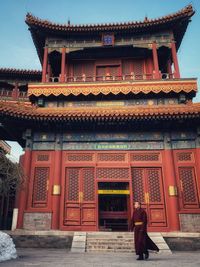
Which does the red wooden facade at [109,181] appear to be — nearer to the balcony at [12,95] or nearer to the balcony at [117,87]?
the balcony at [117,87]

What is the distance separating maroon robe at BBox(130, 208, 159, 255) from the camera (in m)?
6.57

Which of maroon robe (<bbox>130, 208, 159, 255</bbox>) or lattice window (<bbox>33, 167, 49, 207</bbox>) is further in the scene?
lattice window (<bbox>33, 167, 49, 207</bbox>)

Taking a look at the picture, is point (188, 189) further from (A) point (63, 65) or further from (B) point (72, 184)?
(A) point (63, 65)

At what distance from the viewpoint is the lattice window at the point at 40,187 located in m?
10.4

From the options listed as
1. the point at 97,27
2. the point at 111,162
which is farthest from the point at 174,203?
the point at 97,27

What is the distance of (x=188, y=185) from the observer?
1041cm

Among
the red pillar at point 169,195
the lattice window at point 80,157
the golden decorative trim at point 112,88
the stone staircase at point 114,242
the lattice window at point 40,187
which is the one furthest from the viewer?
the golden decorative trim at point 112,88

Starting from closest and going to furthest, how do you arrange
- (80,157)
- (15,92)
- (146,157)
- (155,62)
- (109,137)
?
(146,157) → (80,157) → (109,137) → (155,62) → (15,92)

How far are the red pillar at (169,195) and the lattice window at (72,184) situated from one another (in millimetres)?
3791

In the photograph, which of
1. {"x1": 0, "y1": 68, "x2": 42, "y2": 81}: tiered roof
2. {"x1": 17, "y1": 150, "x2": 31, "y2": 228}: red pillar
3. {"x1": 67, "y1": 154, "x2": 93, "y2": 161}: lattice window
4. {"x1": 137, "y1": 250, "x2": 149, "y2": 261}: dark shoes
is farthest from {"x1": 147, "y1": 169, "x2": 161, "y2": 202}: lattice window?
{"x1": 0, "y1": 68, "x2": 42, "y2": 81}: tiered roof

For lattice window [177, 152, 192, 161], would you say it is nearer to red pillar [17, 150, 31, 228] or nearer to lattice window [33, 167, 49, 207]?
lattice window [33, 167, 49, 207]

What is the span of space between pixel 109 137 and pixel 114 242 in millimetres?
4541

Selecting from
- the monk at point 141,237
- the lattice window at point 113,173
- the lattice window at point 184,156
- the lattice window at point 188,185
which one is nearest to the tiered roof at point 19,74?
the lattice window at point 113,173

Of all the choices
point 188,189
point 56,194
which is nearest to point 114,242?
point 56,194
